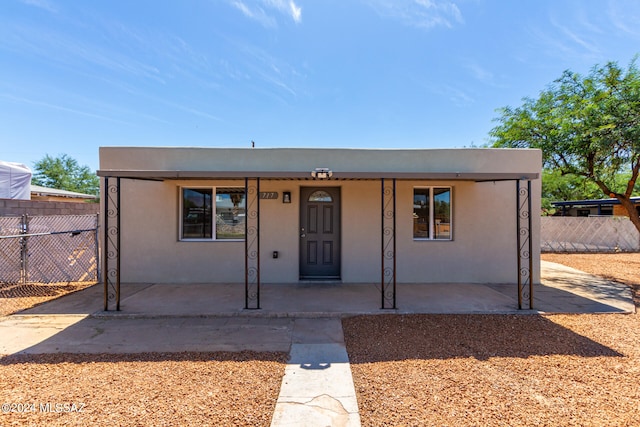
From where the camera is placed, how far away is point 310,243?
729 centimetres

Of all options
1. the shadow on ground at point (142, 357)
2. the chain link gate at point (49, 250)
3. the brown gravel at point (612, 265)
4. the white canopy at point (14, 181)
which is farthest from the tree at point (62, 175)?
the brown gravel at point (612, 265)

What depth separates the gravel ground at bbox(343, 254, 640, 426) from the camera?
2.62m

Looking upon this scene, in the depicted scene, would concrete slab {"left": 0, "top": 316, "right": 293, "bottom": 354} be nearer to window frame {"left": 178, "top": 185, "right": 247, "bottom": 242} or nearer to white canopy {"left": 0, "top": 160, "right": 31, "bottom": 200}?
window frame {"left": 178, "top": 185, "right": 247, "bottom": 242}

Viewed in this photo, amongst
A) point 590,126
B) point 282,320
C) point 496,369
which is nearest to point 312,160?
point 282,320

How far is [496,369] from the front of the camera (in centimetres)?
339

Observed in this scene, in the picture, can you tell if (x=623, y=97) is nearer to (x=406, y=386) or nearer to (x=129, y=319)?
(x=406, y=386)

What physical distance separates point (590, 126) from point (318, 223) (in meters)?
7.54

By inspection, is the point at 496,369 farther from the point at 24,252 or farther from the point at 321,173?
the point at 24,252

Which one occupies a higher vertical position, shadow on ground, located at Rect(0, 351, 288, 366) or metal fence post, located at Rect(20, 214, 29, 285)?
metal fence post, located at Rect(20, 214, 29, 285)

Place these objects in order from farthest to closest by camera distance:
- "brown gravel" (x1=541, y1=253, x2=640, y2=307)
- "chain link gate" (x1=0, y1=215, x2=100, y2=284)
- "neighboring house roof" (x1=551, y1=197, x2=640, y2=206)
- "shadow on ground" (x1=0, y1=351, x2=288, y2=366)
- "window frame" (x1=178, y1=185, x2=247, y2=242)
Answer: "neighboring house roof" (x1=551, y1=197, x2=640, y2=206)
"brown gravel" (x1=541, y1=253, x2=640, y2=307)
"window frame" (x1=178, y1=185, x2=247, y2=242)
"chain link gate" (x1=0, y1=215, x2=100, y2=284)
"shadow on ground" (x1=0, y1=351, x2=288, y2=366)

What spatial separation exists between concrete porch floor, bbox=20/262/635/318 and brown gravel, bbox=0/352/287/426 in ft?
4.69

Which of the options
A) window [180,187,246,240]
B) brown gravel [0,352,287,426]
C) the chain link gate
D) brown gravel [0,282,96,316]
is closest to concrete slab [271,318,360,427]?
brown gravel [0,352,287,426]

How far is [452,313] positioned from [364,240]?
259 centimetres

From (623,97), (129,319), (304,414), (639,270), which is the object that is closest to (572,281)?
(639,270)
